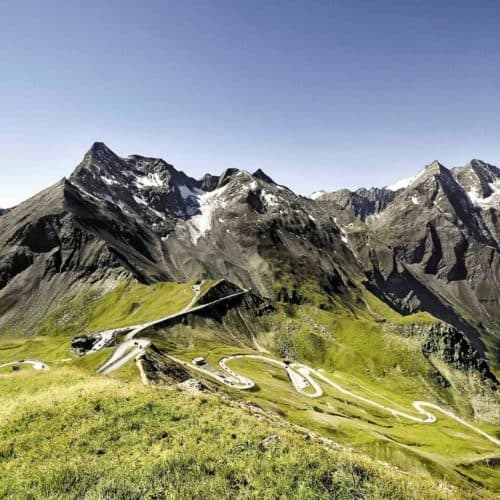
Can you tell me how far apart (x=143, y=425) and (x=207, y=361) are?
94.9 m

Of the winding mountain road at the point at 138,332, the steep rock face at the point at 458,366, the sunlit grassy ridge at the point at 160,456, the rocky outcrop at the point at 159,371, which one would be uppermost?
the sunlit grassy ridge at the point at 160,456

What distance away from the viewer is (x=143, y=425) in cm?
2267

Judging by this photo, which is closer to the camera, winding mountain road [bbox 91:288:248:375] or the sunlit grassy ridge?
the sunlit grassy ridge

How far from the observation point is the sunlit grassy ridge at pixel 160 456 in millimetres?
16219

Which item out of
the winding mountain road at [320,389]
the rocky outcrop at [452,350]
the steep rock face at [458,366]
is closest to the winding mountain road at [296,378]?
the winding mountain road at [320,389]

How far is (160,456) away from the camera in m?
18.6

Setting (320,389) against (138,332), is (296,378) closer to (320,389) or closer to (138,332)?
(320,389)

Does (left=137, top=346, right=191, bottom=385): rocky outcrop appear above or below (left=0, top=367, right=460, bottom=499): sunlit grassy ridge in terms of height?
below

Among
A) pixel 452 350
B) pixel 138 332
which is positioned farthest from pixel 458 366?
pixel 138 332

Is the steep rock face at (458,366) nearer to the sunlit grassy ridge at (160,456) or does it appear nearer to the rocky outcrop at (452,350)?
the rocky outcrop at (452,350)

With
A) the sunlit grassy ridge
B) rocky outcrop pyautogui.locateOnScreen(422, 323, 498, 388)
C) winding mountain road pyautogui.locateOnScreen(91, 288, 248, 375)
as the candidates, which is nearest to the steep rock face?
rocky outcrop pyautogui.locateOnScreen(422, 323, 498, 388)

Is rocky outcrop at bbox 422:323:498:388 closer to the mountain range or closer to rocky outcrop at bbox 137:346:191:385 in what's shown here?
the mountain range

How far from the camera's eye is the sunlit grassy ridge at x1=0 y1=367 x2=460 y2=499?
16219 millimetres

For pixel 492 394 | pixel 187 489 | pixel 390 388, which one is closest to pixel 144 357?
pixel 187 489
